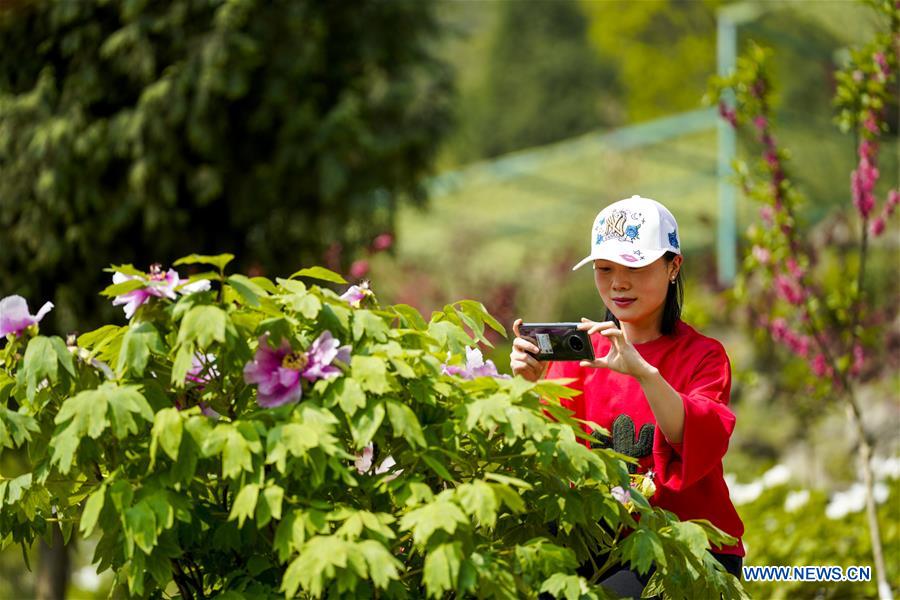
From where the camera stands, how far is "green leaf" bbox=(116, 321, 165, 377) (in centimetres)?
232

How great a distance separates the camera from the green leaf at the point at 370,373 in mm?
2277

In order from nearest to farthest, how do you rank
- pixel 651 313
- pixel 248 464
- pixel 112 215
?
pixel 248 464, pixel 651 313, pixel 112 215

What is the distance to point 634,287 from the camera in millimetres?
2955

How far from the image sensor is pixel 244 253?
819 cm

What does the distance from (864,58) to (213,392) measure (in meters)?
3.58

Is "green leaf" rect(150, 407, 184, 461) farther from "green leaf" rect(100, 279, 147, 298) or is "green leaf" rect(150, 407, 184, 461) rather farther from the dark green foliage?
the dark green foliage

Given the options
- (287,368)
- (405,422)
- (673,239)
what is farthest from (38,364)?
(673,239)

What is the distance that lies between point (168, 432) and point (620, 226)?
1258mm

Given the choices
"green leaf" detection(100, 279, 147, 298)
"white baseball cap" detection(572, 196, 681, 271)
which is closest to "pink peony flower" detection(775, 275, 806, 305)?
"white baseball cap" detection(572, 196, 681, 271)

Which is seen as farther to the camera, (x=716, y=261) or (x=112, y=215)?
(x=716, y=261)

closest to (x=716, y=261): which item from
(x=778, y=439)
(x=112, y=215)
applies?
(x=778, y=439)

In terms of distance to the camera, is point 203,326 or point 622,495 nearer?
point 203,326

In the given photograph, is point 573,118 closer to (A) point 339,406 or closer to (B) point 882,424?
(B) point 882,424

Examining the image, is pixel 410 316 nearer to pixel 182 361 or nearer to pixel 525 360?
pixel 525 360
